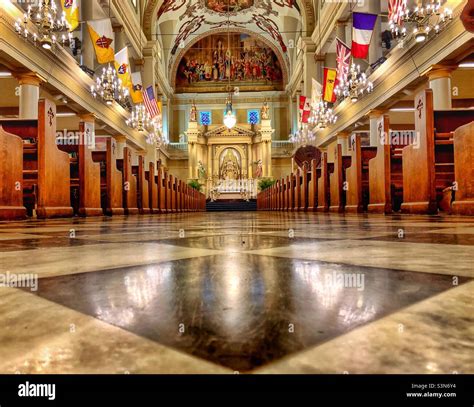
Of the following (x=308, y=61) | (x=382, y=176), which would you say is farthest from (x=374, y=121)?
(x=382, y=176)

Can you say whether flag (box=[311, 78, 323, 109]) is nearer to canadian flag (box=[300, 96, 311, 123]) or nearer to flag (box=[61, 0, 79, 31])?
canadian flag (box=[300, 96, 311, 123])

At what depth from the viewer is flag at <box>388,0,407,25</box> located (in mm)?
6736

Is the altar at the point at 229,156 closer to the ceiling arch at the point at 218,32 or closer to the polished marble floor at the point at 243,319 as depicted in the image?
the ceiling arch at the point at 218,32

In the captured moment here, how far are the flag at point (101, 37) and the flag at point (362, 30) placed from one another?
5.48 meters

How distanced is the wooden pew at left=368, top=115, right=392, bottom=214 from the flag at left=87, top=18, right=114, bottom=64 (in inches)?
265

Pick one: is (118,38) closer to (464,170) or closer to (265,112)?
(265,112)

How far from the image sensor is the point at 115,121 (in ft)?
44.1

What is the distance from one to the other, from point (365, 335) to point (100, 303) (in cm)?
32

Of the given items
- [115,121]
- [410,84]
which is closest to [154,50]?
[115,121]

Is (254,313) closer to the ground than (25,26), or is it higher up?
closer to the ground

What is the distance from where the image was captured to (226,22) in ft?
68.9

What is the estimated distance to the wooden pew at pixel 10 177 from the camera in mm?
3330

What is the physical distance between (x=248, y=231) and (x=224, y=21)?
21.4 metres
